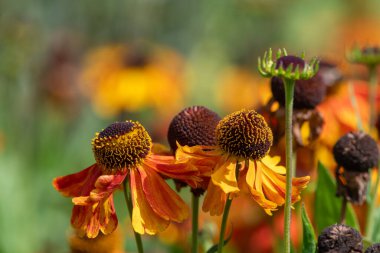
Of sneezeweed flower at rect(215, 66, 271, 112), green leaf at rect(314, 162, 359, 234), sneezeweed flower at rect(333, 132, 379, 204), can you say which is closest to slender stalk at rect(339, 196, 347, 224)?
sneezeweed flower at rect(333, 132, 379, 204)

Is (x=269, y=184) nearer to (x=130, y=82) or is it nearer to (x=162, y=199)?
(x=162, y=199)

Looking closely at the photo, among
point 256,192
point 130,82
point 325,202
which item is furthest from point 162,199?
point 130,82

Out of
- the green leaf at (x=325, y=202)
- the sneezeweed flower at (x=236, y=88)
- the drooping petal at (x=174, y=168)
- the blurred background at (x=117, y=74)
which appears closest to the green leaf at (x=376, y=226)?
the green leaf at (x=325, y=202)

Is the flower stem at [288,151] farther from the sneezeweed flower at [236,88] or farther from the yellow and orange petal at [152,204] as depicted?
the sneezeweed flower at [236,88]

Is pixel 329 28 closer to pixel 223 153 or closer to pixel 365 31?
pixel 365 31

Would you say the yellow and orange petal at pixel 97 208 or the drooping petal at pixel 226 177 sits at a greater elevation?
the drooping petal at pixel 226 177
